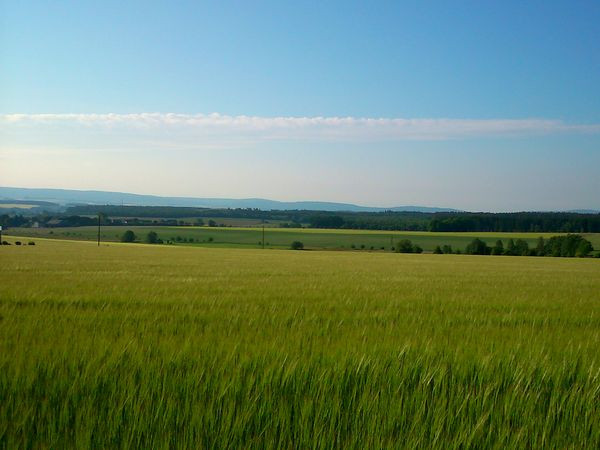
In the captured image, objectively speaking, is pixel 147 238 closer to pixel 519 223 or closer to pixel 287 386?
pixel 519 223

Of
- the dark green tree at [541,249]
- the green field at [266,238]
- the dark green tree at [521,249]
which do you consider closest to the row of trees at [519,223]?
the green field at [266,238]

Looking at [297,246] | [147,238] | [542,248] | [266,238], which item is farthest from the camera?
[266,238]

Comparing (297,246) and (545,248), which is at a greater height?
(545,248)

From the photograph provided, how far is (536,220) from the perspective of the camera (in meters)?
101

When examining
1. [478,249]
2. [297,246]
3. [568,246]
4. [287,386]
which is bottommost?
[297,246]

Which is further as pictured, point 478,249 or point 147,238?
point 147,238

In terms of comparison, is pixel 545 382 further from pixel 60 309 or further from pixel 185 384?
pixel 60 309

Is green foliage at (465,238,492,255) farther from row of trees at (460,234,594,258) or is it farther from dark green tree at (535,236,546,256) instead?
dark green tree at (535,236,546,256)

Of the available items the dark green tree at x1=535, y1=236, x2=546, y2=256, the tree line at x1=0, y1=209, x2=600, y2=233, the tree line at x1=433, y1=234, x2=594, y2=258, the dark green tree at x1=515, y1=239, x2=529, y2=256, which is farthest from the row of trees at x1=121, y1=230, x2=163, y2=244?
the dark green tree at x1=535, y1=236, x2=546, y2=256

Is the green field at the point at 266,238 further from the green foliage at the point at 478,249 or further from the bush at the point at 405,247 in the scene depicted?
the bush at the point at 405,247


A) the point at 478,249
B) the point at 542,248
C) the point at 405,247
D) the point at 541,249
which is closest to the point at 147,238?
the point at 405,247

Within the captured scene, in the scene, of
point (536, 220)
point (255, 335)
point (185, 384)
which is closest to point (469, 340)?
point (255, 335)

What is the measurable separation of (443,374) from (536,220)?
104 meters

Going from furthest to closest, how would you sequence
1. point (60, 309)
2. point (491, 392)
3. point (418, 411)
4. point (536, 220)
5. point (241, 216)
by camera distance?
1. point (241, 216)
2. point (536, 220)
3. point (60, 309)
4. point (491, 392)
5. point (418, 411)
